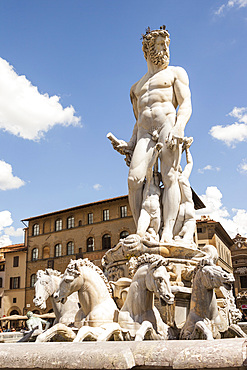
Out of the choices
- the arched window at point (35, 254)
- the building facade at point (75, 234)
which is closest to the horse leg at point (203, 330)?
the building facade at point (75, 234)

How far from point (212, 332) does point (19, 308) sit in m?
50.6

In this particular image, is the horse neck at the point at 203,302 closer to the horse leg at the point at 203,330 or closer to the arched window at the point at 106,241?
the horse leg at the point at 203,330

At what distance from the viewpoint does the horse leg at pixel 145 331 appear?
4838mm

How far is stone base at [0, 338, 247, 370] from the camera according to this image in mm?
2824

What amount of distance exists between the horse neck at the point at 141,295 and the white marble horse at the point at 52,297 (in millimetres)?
1377

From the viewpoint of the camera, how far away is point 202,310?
17.7 ft

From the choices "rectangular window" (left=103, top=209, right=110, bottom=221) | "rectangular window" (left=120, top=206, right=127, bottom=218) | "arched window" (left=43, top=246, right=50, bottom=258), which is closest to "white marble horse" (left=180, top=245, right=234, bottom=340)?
"rectangular window" (left=120, top=206, right=127, bottom=218)

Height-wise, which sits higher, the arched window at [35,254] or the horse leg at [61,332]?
the arched window at [35,254]

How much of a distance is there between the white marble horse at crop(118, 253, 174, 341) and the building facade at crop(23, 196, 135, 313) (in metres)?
39.7

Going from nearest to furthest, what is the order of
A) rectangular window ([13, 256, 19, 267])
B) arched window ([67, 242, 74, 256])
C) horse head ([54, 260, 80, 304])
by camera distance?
horse head ([54, 260, 80, 304]), arched window ([67, 242, 74, 256]), rectangular window ([13, 256, 19, 267])

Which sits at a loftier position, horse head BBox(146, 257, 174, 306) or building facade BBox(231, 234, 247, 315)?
building facade BBox(231, 234, 247, 315)

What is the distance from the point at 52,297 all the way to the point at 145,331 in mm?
2315

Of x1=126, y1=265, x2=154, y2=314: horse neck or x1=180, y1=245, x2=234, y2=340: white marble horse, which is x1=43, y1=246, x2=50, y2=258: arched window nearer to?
x1=126, y1=265, x2=154, y2=314: horse neck

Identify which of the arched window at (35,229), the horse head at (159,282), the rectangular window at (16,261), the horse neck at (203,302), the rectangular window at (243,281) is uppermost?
the arched window at (35,229)
